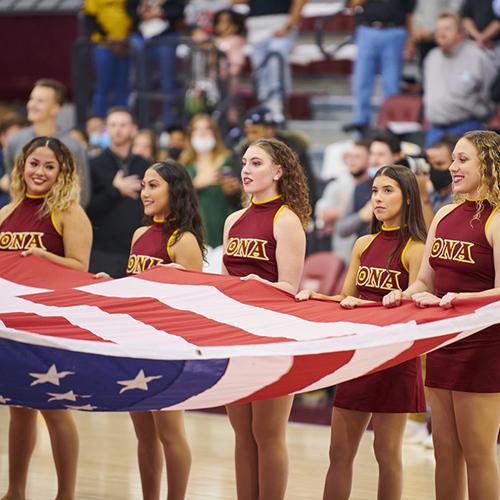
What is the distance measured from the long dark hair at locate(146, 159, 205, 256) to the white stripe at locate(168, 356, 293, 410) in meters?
1.18

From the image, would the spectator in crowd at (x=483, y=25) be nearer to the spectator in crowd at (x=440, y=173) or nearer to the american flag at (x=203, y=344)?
the spectator in crowd at (x=440, y=173)

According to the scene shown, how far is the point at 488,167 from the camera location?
177 inches

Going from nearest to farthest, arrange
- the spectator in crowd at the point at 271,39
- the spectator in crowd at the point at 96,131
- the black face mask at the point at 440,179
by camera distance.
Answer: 1. the black face mask at the point at 440,179
2. the spectator in crowd at the point at 96,131
3. the spectator in crowd at the point at 271,39

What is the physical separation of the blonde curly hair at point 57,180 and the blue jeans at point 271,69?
563cm

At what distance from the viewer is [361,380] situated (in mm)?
4758

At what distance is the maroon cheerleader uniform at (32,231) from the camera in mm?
5598

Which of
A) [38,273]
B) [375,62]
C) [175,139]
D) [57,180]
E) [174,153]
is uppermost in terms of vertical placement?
[375,62]

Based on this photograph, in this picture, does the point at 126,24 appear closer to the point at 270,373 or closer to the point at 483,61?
the point at 483,61

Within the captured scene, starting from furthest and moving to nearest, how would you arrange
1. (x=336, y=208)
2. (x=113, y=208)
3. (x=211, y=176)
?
(x=336, y=208), (x=211, y=176), (x=113, y=208)

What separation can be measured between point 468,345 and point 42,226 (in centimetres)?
207

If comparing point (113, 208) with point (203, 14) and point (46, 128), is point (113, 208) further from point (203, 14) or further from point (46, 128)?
point (203, 14)

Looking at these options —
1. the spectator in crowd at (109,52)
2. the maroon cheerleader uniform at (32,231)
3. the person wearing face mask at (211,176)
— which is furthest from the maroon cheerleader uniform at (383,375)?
the spectator in crowd at (109,52)

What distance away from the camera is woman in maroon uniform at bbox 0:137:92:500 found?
5578 mm

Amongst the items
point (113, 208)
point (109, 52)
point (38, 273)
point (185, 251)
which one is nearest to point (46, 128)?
point (113, 208)
